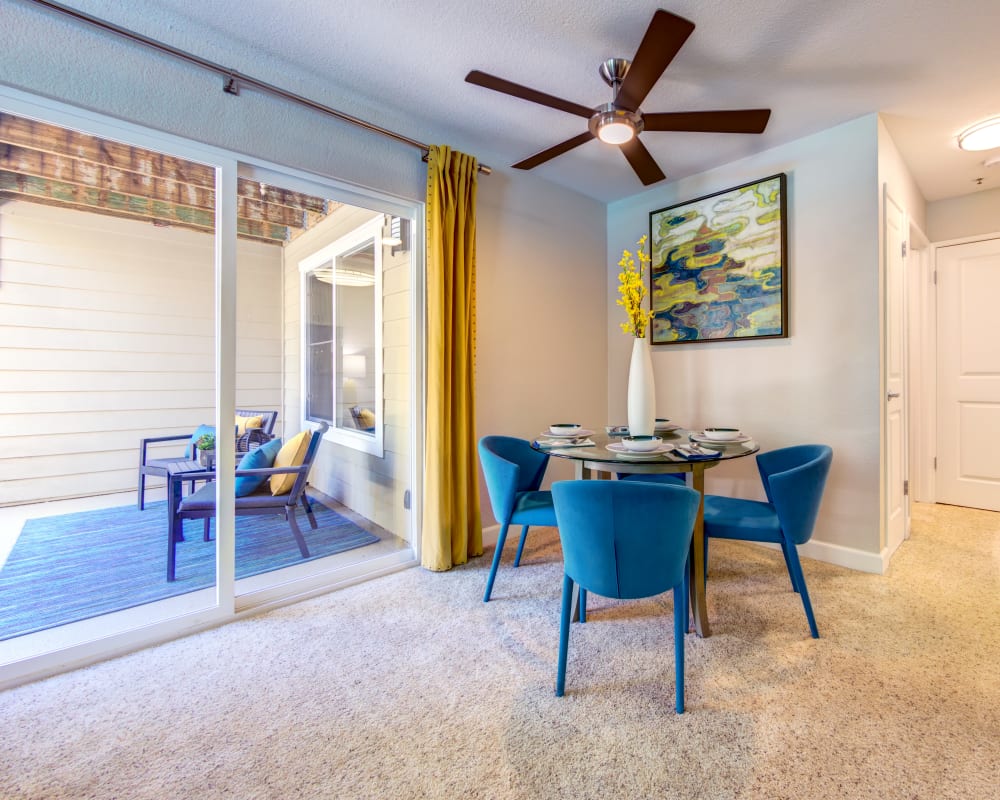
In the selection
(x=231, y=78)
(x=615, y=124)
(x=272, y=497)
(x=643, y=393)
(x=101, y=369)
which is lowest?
(x=272, y=497)

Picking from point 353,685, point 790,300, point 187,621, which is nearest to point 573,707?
point 353,685

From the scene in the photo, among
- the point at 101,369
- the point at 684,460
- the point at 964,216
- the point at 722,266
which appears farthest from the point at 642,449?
the point at 964,216

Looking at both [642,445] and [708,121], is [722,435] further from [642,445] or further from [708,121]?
[708,121]

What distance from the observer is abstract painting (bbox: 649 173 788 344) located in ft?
9.48

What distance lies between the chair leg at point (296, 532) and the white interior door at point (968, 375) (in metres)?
4.92

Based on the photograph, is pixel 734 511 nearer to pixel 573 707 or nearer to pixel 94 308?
pixel 573 707

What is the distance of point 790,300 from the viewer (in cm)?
286

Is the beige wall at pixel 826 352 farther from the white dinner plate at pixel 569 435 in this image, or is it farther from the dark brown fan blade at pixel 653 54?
the dark brown fan blade at pixel 653 54

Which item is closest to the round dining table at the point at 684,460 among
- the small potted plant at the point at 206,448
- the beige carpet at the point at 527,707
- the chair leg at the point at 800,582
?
the beige carpet at the point at 527,707

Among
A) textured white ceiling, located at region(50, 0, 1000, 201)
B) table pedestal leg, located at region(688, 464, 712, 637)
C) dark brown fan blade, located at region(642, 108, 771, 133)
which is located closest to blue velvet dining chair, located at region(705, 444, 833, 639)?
table pedestal leg, located at region(688, 464, 712, 637)

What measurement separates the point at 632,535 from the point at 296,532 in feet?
7.05

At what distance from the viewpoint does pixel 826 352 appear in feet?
8.91

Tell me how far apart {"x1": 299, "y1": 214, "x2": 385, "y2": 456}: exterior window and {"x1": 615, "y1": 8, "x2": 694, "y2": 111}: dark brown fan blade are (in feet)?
5.71

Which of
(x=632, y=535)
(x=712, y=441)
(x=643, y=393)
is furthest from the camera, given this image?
(x=643, y=393)
